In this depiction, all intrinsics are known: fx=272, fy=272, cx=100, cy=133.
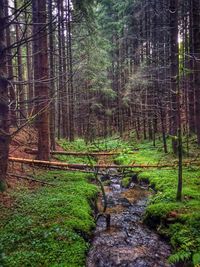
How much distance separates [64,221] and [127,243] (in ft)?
4.59

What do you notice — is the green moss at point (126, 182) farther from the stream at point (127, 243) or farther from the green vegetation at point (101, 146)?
the stream at point (127, 243)

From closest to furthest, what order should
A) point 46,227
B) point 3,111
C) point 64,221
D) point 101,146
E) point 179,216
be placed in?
1. point 46,227
2. point 64,221
3. point 179,216
4. point 3,111
5. point 101,146

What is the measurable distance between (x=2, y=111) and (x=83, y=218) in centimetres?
303

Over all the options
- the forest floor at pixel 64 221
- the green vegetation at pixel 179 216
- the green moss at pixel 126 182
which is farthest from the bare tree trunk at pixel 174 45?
the green moss at pixel 126 182

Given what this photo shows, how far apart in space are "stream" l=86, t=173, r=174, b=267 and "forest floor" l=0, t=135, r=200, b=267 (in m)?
0.22

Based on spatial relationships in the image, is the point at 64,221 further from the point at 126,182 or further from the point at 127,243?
the point at 126,182

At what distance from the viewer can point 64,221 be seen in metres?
5.70

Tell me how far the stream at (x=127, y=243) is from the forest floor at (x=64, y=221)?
22cm

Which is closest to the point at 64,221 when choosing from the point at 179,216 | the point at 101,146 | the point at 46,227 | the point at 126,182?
the point at 46,227

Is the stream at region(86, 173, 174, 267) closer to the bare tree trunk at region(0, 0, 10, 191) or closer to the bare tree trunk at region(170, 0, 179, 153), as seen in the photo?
the bare tree trunk at region(170, 0, 179, 153)

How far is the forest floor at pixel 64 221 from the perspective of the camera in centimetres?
455

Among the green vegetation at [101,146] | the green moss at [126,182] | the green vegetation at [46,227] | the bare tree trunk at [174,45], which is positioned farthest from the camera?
the green moss at [126,182]

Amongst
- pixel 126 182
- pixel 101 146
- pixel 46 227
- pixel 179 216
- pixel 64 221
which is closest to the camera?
pixel 46 227

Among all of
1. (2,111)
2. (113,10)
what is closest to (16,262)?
(2,111)
